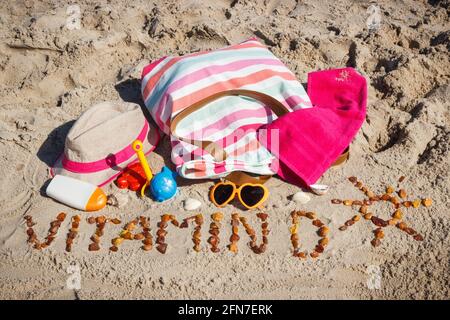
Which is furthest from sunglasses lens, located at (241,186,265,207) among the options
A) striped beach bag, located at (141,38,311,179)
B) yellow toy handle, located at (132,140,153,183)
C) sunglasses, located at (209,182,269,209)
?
yellow toy handle, located at (132,140,153,183)

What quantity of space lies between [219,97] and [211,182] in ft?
1.81

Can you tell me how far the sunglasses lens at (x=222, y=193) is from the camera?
241 cm

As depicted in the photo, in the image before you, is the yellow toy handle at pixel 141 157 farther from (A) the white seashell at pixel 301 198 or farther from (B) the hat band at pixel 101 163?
(A) the white seashell at pixel 301 198

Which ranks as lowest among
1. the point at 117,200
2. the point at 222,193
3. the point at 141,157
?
the point at 117,200

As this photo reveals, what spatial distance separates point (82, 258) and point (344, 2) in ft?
10.8

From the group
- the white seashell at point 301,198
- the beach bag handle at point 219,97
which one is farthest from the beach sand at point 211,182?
the beach bag handle at point 219,97

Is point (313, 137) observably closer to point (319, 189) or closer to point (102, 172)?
point (319, 189)

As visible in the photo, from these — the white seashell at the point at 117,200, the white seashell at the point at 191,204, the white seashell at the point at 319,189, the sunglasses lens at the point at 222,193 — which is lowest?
the white seashell at the point at 117,200

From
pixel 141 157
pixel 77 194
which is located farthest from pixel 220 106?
pixel 77 194

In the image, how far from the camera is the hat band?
2490mm

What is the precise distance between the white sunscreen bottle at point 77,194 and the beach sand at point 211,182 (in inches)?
3.3

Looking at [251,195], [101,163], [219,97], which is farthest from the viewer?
[219,97]

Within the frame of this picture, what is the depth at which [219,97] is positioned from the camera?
2.63 meters
